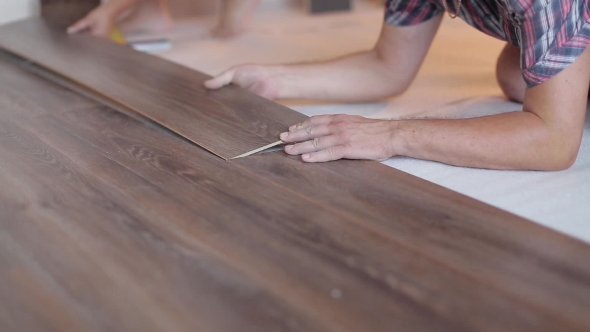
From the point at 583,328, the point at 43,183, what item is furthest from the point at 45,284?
the point at 583,328

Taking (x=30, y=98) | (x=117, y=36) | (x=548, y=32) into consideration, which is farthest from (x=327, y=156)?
(x=117, y=36)

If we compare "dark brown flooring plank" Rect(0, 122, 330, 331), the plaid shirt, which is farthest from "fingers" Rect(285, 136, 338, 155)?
the plaid shirt

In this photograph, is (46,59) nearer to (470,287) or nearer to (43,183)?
(43,183)

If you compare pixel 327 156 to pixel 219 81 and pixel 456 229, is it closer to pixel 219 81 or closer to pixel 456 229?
pixel 456 229

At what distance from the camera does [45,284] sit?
3.58ft

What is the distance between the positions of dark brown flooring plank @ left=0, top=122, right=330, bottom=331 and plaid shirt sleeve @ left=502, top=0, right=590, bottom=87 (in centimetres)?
83

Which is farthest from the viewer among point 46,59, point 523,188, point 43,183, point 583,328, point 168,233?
point 46,59

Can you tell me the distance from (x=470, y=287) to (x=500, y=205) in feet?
1.42

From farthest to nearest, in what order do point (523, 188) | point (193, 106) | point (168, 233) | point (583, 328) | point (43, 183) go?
point (193, 106)
point (523, 188)
point (43, 183)
point (168, 233)
point (583, 328)

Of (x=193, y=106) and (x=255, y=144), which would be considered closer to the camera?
(x=255, y=144)

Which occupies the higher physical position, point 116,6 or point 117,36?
point 116,6

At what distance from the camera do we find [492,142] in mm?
1549

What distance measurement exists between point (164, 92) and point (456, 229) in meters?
1.09

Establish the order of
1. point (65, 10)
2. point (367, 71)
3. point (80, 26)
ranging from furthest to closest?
point (65, 10)
point (80, 26)
point (367, 71)
